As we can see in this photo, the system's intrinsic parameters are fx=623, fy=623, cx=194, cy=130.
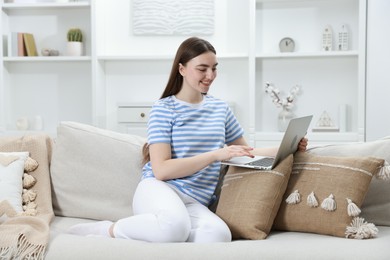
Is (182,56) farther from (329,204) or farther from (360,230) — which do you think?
(360,230)

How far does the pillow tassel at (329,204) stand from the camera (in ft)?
6.93

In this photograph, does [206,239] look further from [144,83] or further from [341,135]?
[144,83]

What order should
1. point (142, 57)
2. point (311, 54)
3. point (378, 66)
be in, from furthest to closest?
point (142, 57) → point (311, 54) → point (378, 66)

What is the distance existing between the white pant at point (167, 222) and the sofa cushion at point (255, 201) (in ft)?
0.21

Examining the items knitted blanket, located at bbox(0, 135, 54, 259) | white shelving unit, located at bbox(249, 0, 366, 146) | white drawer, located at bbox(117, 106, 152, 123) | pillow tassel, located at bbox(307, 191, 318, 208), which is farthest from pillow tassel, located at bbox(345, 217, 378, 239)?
white drawer, located at bbox(117, 106, 152, 123)

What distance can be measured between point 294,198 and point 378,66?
7.59 feet

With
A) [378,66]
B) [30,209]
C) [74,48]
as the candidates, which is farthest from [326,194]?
[74,48]

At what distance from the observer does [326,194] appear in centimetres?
215

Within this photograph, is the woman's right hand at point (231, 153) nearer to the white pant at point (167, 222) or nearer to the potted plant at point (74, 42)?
the white pant at point (167, 222)

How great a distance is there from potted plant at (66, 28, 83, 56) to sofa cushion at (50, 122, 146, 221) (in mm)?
2193

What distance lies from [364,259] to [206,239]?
0.52 m

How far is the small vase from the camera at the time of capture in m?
4.52

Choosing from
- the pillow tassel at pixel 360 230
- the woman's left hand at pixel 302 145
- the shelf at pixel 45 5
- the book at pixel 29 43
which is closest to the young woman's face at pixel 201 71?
the woman's left hand at pixel 302 145

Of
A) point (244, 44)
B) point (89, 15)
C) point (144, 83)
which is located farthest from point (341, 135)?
point (89, 15)
